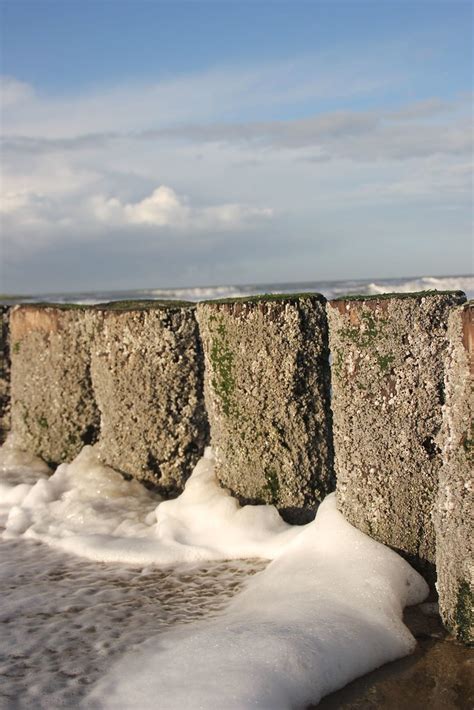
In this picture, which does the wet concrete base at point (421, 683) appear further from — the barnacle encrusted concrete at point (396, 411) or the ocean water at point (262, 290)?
the ocean water at point (262, 290)

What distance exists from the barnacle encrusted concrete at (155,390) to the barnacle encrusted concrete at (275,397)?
646 millimetres

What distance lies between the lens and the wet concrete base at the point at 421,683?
10.0 ft

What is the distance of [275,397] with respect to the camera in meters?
4.84

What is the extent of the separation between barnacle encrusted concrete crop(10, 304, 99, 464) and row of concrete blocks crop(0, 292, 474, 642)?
14mm

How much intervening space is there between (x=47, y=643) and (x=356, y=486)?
5.37 feet

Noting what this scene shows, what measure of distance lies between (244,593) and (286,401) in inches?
47.3

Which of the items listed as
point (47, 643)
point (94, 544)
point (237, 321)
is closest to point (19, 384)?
point (94, 544)

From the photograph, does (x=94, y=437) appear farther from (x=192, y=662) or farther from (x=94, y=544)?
(x=192, y=662)

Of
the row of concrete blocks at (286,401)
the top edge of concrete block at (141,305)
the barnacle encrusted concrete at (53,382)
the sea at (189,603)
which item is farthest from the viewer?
the barnacle encrusted concrete at (53,382)


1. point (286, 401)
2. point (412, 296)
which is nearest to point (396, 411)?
point (412, 296)

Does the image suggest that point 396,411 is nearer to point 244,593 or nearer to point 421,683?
point 244,593

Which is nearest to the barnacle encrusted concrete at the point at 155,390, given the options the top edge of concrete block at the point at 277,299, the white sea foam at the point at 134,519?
the white sea foam at the point at 134,519

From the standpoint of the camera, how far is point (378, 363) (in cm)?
405

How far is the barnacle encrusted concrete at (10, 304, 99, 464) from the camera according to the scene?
641cm
